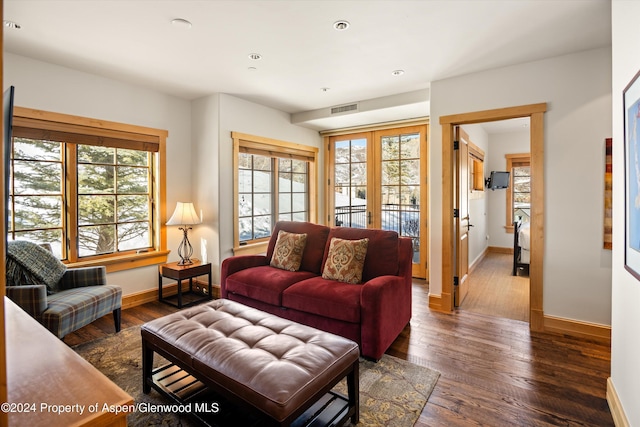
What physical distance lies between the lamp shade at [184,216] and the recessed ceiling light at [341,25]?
8.79 feet

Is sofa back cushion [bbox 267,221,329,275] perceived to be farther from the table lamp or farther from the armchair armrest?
the armchair armrest

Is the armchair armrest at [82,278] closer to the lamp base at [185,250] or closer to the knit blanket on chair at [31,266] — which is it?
the knit blanket on chair at [31,266]

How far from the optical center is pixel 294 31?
262 cm

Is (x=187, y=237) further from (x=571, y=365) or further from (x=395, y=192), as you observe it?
(x=571, y=365)

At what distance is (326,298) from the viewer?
269 cm

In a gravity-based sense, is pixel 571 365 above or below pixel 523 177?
below

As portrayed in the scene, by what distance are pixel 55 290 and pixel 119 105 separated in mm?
2064

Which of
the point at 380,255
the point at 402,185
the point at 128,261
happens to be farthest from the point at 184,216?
the point at 402,185

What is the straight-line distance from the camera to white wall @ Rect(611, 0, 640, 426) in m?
1.60

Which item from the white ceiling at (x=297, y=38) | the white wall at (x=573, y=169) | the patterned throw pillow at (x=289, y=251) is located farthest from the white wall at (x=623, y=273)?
the patterned throw pillow at (x=289, y=251)

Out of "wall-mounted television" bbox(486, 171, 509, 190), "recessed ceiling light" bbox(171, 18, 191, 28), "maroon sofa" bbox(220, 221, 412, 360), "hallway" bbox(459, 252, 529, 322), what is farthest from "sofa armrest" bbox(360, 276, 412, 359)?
"wall-mounted television" bbox(486, 171, 509, 190)

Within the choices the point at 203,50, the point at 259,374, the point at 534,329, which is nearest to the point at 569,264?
the point at 534,329

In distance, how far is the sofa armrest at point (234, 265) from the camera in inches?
134

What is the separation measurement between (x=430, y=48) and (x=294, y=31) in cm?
120
